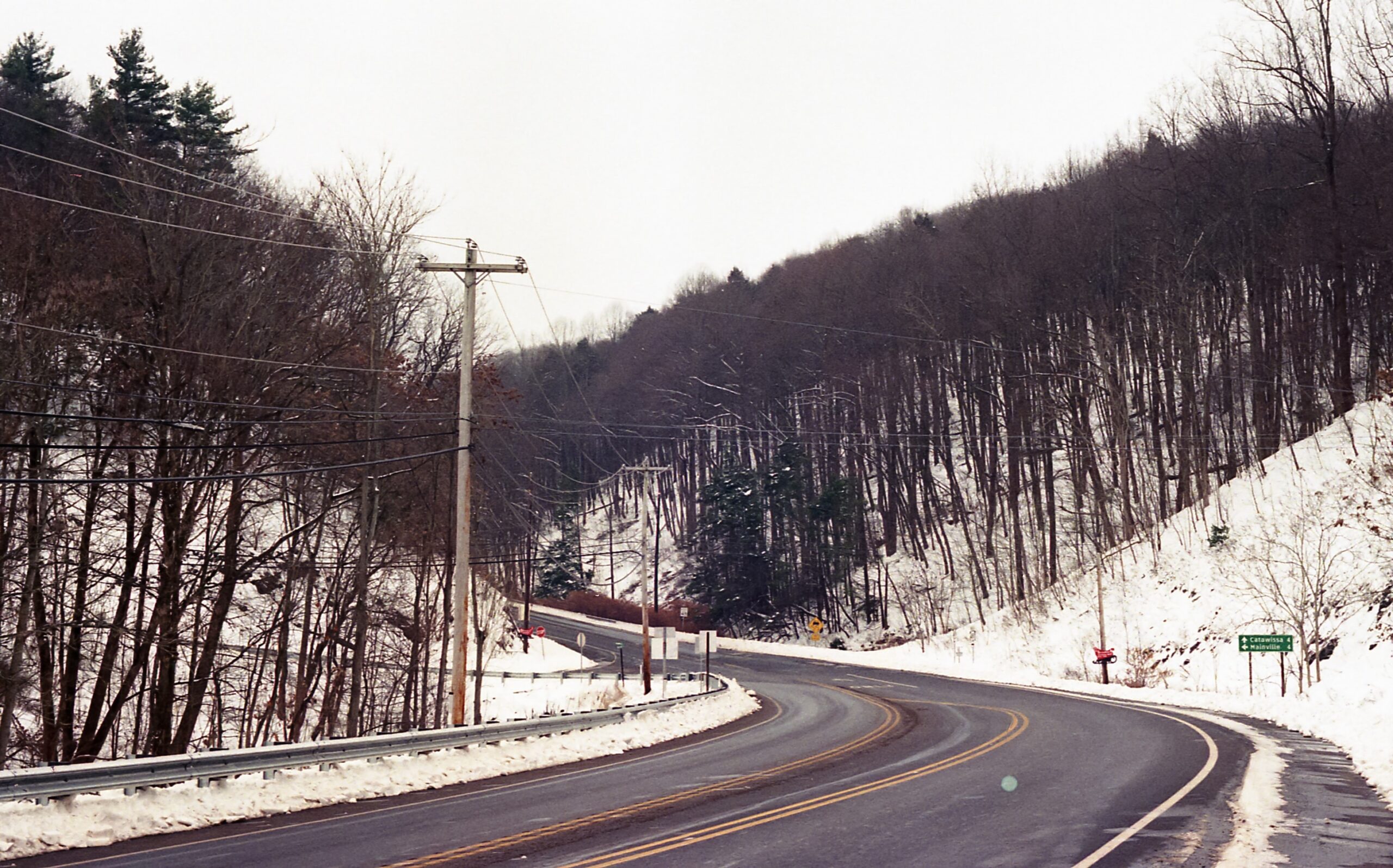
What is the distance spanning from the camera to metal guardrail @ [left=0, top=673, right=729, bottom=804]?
10.9m

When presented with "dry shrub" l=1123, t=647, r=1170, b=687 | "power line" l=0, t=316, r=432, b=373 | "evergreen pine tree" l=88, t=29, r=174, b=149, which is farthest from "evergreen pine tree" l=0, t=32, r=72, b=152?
"dry shrub" l=1123, t=647, r=1170, b=687

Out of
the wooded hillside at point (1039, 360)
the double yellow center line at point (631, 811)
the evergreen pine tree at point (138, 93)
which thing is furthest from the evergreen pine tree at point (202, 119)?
the double yellow center line at point (631, 811)

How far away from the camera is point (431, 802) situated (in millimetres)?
14547

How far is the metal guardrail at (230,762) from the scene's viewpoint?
1089 cm

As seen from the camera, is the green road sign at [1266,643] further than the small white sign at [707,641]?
No

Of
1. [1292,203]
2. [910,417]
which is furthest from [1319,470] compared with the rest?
[910,417]

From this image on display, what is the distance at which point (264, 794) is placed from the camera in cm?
1355

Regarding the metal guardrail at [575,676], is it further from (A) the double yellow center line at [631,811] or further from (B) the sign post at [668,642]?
(A) the double yellow center line at [631,811]

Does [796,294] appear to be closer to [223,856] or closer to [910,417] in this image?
[910,417]

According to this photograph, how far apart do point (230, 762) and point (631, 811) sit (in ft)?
16.2

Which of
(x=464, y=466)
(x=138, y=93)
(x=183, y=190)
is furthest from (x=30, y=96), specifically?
(x=464, y=466)

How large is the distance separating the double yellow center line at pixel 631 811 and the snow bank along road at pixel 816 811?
1.6 inches

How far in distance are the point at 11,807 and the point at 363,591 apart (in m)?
18.7

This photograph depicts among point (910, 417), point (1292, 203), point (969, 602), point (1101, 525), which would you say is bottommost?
point (969, 602)
